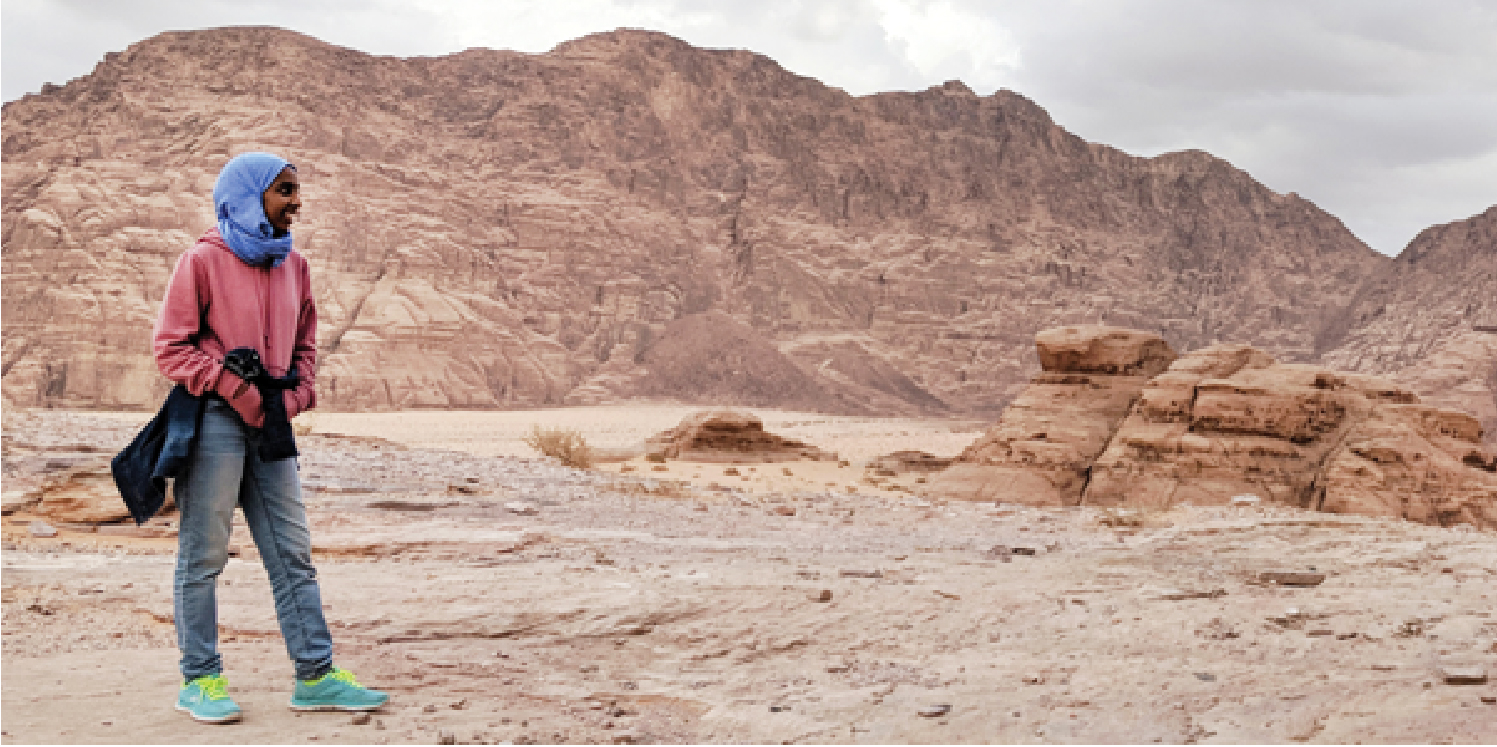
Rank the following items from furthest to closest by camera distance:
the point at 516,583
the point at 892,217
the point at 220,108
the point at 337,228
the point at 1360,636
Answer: the point at 892,217 → the point at 220,108 → the point at 337,228 → the point at 516,583 → the point at 1360,636

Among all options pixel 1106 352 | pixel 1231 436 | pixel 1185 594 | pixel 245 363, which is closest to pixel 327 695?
pixel 245 363

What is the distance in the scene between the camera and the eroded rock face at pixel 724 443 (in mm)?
25750

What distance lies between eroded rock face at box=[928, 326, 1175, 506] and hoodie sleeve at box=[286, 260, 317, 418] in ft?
48.6

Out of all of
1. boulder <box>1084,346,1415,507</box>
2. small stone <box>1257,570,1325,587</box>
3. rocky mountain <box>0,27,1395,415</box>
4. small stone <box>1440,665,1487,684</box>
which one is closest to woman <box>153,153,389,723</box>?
small stone <box>1440,665,1487,684</box>

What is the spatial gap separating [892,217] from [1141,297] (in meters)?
19.7

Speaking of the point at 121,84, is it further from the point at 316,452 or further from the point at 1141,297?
the point at 1141,297

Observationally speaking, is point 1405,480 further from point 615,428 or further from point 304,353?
point 615,428

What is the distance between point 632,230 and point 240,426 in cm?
6564

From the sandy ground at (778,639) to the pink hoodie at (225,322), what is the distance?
1033 millimetres

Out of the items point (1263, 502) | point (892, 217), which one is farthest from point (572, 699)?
point (892, 217)

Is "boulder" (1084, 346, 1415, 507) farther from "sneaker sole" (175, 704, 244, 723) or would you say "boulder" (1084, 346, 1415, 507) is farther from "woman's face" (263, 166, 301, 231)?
"sneaker sole" (175, 704, 244, 723)

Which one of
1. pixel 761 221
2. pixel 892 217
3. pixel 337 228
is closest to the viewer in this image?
pixel 337 228

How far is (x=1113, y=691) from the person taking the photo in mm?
4414

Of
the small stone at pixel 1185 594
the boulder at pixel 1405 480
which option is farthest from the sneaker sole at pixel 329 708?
the boulder at pixel 1405 480
